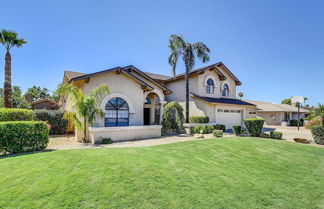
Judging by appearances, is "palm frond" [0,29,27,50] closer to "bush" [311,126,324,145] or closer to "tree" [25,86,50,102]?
"bush" [311,126,324,145]

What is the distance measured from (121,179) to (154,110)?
50.9ft

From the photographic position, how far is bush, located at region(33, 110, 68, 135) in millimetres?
17219

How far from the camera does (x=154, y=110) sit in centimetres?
2022

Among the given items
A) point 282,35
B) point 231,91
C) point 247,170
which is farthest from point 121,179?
point 231,91

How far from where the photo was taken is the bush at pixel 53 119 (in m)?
17.2

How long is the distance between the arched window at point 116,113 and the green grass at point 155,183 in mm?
8083

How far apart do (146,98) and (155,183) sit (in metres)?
15.8

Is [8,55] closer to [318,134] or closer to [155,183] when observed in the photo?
[155,183]

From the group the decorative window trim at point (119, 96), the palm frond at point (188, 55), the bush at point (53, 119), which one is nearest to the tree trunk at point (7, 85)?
the bush at point (53, 119)

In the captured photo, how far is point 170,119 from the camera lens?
18.3m

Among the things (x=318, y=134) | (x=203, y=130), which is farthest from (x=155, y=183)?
(x=318, y=134)

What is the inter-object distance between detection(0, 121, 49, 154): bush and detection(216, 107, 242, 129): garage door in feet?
63.9

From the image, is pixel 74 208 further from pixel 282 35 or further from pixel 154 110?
pixel 282 35

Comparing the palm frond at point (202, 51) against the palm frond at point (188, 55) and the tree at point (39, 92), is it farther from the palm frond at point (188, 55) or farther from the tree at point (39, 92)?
the tree at point (39, 92)
